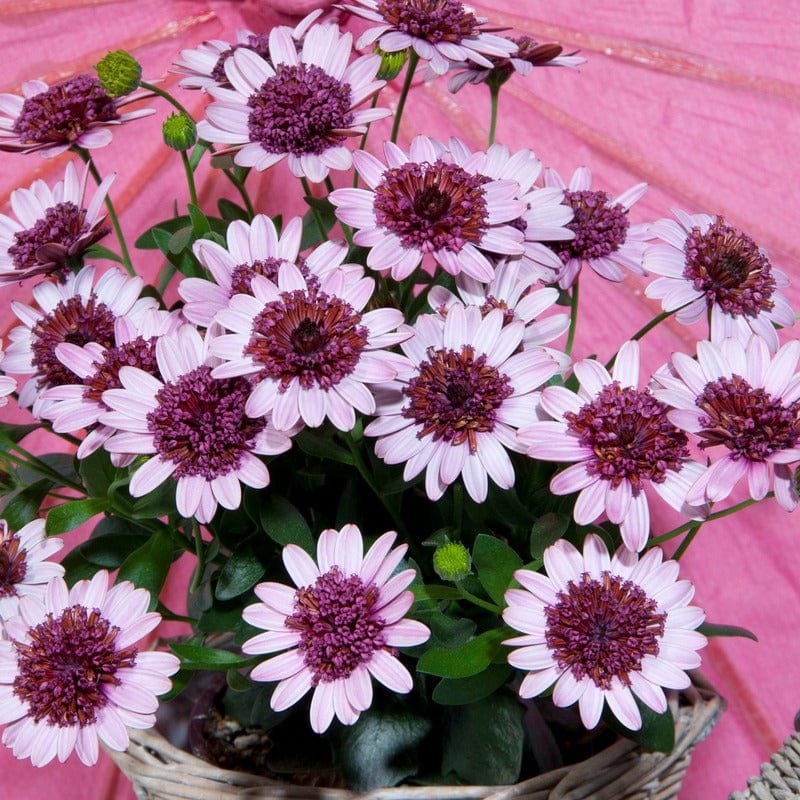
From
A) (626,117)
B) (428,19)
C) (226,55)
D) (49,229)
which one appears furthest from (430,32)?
(626,117)

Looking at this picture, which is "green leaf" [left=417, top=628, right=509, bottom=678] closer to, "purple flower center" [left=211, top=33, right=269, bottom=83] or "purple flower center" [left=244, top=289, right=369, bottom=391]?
"purple flower center" [left=244, top=289, right=369, bottom=391]

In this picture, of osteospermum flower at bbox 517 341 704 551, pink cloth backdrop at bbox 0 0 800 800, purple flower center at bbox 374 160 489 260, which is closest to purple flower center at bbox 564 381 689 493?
osteospermum flower at bbox 517 341 704 551

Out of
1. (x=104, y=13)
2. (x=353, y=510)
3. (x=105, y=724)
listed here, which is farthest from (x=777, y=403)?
(x=104, y=13)

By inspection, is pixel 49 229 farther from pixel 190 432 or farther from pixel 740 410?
pixel 740 410

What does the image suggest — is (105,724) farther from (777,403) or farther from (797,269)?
(797,269)

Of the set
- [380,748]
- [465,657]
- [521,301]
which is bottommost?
[380,748]
